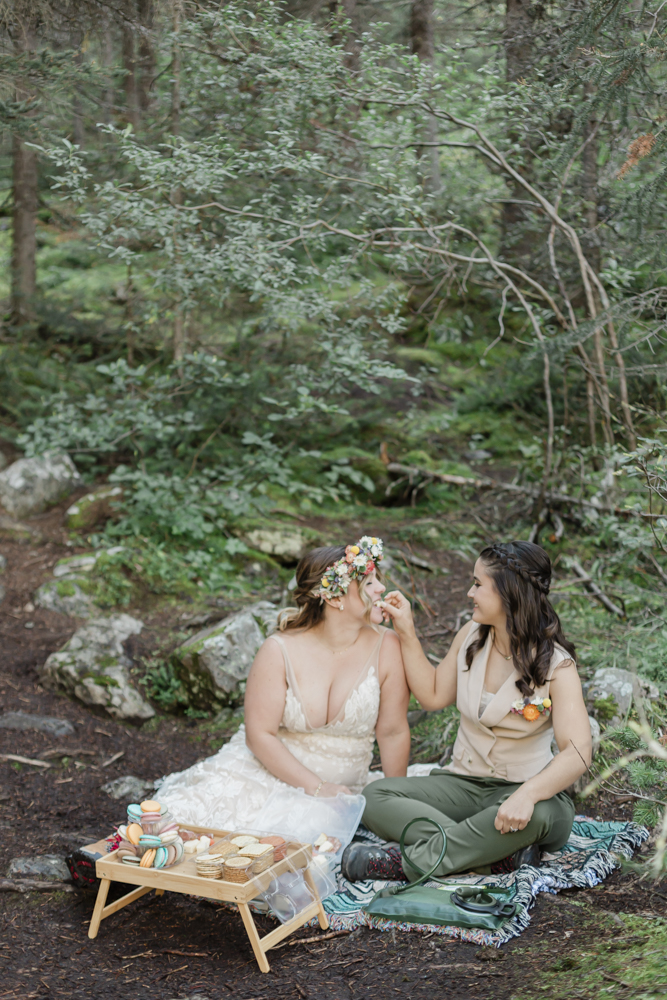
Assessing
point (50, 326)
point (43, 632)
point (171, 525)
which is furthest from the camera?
point (50, 326)

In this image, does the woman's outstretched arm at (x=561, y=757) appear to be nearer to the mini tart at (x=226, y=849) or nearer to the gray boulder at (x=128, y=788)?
the mini tart at (x=226, y=849)

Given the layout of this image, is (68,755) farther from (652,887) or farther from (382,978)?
(652,887)

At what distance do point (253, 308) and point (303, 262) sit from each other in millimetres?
867

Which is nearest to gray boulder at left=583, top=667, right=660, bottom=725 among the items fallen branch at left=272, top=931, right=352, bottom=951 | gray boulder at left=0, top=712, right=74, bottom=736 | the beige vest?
the beige vest

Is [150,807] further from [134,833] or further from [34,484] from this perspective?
[34,484]

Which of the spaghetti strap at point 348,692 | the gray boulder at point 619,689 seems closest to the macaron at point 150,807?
the spaghetti strap at point 348,692

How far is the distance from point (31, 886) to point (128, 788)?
941mm

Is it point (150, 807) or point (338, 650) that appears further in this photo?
point (338, 650)

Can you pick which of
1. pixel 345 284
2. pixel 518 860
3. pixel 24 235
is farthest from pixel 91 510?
pixel 518 860

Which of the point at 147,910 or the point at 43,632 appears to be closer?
the point at 147,910

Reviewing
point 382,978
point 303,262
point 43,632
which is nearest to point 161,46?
point 303,262

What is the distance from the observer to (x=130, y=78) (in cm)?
611

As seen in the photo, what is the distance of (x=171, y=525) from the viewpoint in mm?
6137

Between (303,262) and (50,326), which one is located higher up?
(303,262)
